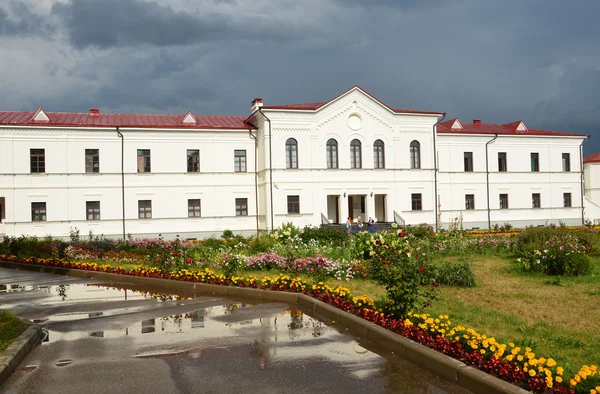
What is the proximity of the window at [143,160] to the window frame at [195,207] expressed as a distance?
3.39m

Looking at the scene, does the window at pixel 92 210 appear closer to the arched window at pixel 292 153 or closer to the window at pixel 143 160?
the window at pixel 143 160

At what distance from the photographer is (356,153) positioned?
35500 mm

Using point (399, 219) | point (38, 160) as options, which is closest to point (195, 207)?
point (38, 160)

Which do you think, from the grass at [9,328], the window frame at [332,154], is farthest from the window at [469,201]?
the grass at [9,328]

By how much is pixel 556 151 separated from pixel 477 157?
293 inches

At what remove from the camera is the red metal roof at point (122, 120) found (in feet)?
107

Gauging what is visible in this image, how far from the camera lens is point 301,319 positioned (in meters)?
9.77

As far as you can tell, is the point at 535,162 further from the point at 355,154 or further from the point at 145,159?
the point at 145,159

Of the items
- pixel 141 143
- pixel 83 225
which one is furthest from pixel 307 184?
pixel 83 225

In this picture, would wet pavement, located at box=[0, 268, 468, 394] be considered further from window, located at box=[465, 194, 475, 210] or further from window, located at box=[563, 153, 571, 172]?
window, located at box=[563, 153, 571, 172]

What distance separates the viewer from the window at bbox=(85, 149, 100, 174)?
108 ft

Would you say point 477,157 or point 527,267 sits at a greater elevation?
point 477,157

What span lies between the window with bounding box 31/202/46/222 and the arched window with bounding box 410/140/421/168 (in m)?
23.8

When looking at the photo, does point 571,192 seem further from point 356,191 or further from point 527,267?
point 527,267
